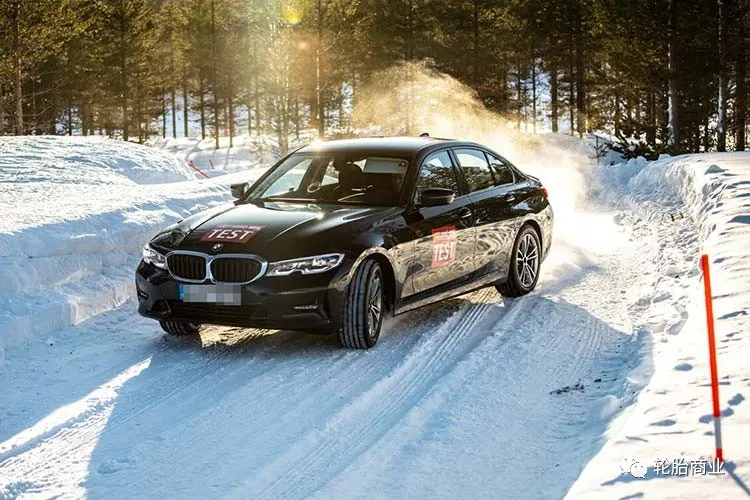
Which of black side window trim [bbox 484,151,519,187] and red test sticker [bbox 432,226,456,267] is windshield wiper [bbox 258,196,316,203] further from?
black side window trim [bbox 484,151,519,187]

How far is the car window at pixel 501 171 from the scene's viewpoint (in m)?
8.71

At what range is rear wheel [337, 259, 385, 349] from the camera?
6.38 m

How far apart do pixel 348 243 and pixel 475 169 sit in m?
2.43

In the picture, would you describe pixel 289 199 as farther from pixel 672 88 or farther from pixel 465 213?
pixel 672 88

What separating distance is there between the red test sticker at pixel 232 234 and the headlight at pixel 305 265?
338 mm

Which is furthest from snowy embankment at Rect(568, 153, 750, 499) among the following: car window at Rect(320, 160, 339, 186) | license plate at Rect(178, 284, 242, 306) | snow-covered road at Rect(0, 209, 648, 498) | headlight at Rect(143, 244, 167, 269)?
headlight at Rect(143, 244, 167, 269)

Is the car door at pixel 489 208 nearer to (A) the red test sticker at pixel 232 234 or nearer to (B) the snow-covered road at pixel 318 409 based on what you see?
(B) the snow-covered road at pixel 318 409

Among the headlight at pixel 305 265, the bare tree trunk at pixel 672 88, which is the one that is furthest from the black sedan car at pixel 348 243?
the bare tree trunk at pixel 672 88

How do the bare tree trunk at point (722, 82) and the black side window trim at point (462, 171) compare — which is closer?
the black side window trim at point (462, 171)

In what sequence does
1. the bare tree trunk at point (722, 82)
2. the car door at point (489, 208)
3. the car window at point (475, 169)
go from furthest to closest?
the bare tree trunk at point (722, 82) → the car window at point (475, 169) → the car door at point (489, 208)

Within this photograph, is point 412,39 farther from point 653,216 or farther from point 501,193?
→ point 501,193

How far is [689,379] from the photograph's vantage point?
16.4 feet

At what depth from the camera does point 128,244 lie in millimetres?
9961

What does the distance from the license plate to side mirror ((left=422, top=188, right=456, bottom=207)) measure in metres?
1.78
